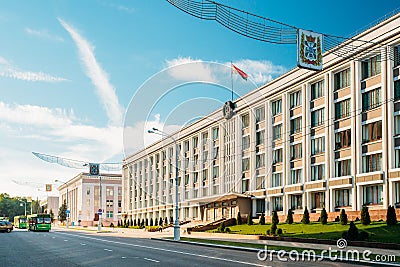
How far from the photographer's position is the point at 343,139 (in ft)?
161

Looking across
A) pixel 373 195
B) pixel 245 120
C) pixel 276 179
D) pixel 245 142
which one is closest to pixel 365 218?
pixel 373 195

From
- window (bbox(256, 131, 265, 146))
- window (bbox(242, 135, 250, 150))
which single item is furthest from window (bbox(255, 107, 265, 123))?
window (bbox(242, 135, 250, 150))

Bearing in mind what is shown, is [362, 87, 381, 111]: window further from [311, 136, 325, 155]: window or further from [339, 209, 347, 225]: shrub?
[339, 209, 347, 225]: shrub

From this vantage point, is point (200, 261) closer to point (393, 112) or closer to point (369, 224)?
point (369, 224)

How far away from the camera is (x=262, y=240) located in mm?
40250

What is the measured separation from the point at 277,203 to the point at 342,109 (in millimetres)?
14795

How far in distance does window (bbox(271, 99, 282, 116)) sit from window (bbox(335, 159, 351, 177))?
12.4 m

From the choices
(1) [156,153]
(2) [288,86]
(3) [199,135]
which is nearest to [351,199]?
(2) [288,86]

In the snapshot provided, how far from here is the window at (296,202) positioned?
54.9m

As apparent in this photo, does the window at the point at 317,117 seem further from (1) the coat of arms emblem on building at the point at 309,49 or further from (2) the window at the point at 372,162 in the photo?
(1) the coat of arms emblem on building at the point at 309,49

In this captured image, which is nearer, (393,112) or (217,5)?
(217,5)

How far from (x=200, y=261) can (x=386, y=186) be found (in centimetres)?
2494

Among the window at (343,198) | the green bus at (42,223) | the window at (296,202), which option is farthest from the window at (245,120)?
the green bus at (42,223)

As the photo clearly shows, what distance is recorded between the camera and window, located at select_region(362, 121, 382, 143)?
44.2m
